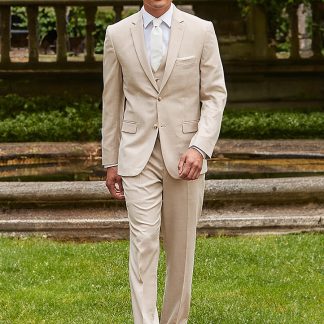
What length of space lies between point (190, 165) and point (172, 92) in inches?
14.4

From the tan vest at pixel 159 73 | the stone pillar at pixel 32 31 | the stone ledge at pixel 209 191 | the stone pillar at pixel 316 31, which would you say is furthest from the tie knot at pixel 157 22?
the stone pillar at pixel 316 31

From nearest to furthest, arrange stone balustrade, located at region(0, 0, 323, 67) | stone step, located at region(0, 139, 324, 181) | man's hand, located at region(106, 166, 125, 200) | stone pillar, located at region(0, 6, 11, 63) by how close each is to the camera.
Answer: man's hand, located at region(106, 166, 125, 200)
stone step, located at region(0, 139, 324, 181)
stone balustrade, located at region(0, 0, 323, 67)
stone pillar, located at region(0, 6, 11, 63)

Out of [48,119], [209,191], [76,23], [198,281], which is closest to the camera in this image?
[198,281]

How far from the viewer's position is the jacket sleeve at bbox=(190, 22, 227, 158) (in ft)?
17.0

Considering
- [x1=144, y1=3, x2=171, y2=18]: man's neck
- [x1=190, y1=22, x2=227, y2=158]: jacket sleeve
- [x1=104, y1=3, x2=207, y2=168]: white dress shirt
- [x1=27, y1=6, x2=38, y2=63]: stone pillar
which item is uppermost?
[x1=144, y1=3, x2=171, y2=18]: man's neck

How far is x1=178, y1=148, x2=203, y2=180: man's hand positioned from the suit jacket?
6cm

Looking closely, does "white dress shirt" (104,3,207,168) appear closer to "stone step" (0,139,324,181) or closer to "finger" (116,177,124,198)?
"finger" (116,177,124,198)

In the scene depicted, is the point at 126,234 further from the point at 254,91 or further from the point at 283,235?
the point at 254,91

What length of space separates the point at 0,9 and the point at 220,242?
29.5 ft

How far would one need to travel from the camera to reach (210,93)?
5.26m

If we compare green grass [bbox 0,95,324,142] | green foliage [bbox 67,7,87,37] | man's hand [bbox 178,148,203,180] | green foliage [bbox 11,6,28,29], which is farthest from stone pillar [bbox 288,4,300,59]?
man's hand [bbox 178,148,203,180]

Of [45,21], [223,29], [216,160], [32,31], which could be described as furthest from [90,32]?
[45,21]

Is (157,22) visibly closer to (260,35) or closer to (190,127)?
(190,127)

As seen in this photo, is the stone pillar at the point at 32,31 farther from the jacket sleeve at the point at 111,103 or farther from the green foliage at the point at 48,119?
the jacket sleeve at the point at 111,103
